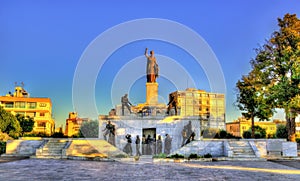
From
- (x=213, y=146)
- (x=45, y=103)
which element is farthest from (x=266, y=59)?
(x=45, y=103)

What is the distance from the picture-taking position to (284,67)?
2573cm

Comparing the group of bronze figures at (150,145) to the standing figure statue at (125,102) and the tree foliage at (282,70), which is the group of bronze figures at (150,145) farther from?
the tree foliage at (282,70)

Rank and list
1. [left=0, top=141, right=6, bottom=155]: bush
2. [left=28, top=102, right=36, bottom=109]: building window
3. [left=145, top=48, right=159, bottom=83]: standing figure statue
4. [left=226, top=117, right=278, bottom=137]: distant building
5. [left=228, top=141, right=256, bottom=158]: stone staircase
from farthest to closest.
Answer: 1. [left=226, top=117, right=278, bottom=137]: distant building
2. [left=28, top=102, right=36, bottom=109]: building window
3. [left=145, top=48, right=159, bottom=83]: standing figure statue
4. [left=0, top=141, right=6, bottom=155]: bush
5. [left=228, top=141, right=256, bottom=158]: stone staircase

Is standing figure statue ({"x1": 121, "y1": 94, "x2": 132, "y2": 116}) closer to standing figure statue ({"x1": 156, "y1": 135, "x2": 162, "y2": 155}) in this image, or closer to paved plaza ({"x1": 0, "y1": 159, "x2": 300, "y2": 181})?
standing figure statue ({"x1": 156, "y1": 135, "x2": 162, "y2": 155})

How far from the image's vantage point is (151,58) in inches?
1246

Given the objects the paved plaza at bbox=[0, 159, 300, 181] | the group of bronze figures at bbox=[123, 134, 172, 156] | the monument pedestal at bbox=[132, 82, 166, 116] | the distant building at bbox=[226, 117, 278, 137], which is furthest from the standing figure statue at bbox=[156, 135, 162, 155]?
the distant building at bbox=[226, 117, 278, 137]

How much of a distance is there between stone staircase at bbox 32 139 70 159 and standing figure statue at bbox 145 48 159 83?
1134cm

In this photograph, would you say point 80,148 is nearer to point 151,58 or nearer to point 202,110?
point 151,58

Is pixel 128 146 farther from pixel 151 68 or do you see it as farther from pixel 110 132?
pixel 151 68

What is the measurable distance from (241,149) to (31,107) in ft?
214

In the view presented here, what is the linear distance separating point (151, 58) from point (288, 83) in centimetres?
1379

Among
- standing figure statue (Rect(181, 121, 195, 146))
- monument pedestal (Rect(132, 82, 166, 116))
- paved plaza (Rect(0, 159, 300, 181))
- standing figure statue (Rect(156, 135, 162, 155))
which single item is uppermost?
monument pedestal (Rect(132, 82, 166, 116))

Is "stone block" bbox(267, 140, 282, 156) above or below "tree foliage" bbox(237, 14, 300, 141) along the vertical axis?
below

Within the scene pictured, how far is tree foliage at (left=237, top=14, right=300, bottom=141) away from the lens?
79.9 ft
